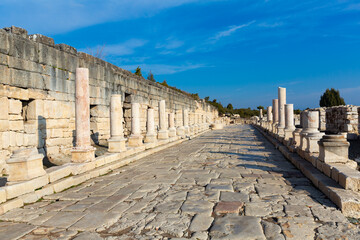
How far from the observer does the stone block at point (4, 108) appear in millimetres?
7185

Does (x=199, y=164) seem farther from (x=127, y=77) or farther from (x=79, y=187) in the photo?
(x=127, y=77)

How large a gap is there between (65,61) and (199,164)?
240 inches

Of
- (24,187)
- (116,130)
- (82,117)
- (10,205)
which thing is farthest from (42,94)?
(10,205)

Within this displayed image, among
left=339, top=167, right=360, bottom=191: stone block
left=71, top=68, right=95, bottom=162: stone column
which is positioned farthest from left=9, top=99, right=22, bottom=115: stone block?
left=339, top=167, right=360, bottom=191: stone block

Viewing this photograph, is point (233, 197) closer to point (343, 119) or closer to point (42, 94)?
point (42, 94)

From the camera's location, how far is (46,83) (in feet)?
29.2

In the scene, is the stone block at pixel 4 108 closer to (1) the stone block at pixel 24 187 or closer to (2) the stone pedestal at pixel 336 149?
(1) the stone block at pixel 24 187

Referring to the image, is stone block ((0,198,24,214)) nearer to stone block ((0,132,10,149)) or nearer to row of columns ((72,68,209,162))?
row of columns ((72,68,209,162))

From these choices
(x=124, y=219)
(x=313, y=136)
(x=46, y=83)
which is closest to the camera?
(x=124, y=219)

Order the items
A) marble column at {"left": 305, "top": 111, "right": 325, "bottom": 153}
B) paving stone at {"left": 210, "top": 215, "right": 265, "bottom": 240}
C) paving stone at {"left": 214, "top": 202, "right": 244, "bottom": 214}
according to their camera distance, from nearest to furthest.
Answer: paving stone at {"left": 210, "top": 215, "right": 265, "bottom": 240}, paving stone at {"left": 214, "top": 202, "right": 244, "bottom": 214}, marble column at {"left": 305, "top": 111, "right": 325, "bottom": 153}

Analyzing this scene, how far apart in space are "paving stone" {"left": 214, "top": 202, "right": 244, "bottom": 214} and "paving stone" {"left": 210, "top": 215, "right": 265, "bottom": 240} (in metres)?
0.21

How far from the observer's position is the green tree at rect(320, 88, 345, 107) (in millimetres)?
55312

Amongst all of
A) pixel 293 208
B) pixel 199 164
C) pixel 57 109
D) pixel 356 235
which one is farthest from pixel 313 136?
pixel 57 109

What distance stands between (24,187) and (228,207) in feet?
11.9
